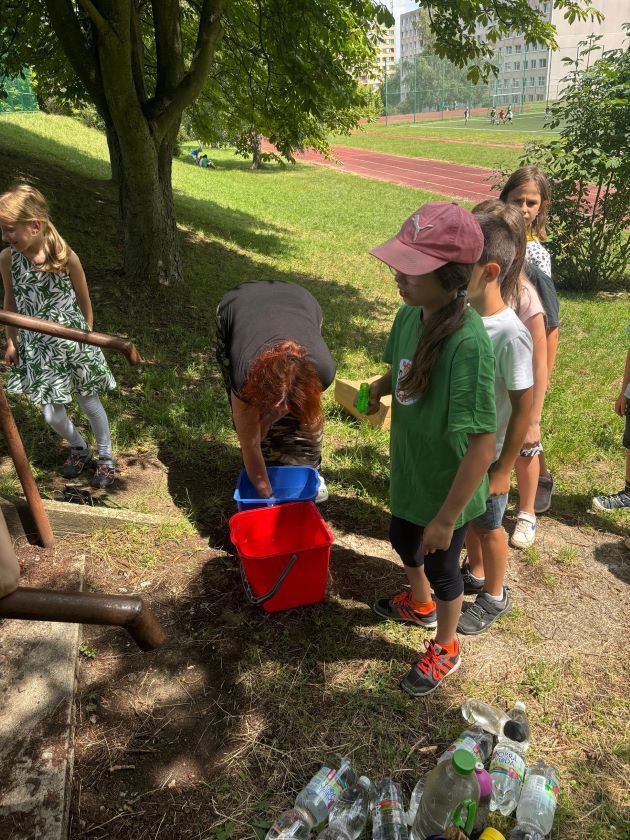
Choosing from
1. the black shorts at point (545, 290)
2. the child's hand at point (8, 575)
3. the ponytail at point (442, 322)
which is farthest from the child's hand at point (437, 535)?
the black shorts at point (545, 290)

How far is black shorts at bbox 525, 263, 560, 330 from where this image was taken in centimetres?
299

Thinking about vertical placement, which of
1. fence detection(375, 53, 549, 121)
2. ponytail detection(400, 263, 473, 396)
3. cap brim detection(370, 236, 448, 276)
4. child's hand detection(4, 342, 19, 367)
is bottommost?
child's hand detection(4, 342, 19, 367)

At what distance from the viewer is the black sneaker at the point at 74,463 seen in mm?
3477

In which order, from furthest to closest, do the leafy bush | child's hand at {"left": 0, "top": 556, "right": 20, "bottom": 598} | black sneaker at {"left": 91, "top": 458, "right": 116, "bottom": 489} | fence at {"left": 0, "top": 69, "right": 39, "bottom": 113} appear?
1. fence at {"left": 0, "top": 69, "right": 39, "bottom": 113}
2. the leafy bush
3. black sneaker at {"left": 91, "top": 458, "right": 116, "bottom": 489}
4. child's hand at {"left": 0, "top": 556, "right": 20, "bottom": 598}

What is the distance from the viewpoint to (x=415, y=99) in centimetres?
5594

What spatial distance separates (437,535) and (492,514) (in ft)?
1.84

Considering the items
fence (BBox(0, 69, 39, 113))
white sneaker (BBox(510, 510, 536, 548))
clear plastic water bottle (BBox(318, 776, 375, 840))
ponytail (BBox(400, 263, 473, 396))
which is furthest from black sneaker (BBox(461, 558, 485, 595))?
fence (BBox(0, 69, 39, 113))

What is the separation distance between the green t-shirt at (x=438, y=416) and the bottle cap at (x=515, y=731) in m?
0.80

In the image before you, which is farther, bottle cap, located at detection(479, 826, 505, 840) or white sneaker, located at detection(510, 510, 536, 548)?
white sneaker, located at detection(510, 510, 536, 548)

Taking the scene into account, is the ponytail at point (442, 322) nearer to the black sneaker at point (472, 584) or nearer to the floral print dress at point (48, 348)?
the black sneaker at point (472, 584)

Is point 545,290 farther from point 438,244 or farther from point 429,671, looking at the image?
point 429,671

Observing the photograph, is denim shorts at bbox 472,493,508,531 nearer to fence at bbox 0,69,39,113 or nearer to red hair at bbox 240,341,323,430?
red hair at bbox 240,341,323,430

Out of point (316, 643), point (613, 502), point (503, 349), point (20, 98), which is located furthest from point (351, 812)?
point (20, 98)

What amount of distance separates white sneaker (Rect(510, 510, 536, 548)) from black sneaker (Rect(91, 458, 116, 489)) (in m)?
2.29
